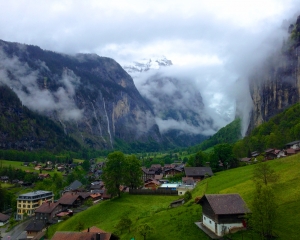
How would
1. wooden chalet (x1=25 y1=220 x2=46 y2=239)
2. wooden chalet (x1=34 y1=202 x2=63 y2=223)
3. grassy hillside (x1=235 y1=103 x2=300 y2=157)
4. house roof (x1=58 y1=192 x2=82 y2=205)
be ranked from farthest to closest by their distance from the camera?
grassy hillside (x1=235 y1=103 x2=300 y2=157) → house roof (x1=58 y1=192 x2=82 y2=205) → wooden chalet (x1=34 y1=202 x2=63 y2=223) → wooden chalet (x1=25 y1=220 x2=46 y2=239)

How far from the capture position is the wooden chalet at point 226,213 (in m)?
35.7

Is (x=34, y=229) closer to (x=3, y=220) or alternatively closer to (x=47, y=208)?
(x=47, y=208)

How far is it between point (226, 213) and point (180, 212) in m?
11.9

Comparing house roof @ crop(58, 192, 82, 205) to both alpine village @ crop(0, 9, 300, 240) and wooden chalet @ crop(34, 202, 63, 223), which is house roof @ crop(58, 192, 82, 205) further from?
wooden chalet @ crop(34, 202, 63, 223)

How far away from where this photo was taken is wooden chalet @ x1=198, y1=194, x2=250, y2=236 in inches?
1406

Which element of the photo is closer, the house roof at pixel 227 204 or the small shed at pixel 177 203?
the house roof at pixel 227 204

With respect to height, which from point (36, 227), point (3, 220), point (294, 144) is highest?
point (294, 144)

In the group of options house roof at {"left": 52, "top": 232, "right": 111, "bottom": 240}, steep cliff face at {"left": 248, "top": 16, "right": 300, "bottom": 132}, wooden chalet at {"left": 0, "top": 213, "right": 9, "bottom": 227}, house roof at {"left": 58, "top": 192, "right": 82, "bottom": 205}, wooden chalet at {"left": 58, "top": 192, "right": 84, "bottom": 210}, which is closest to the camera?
house roof at {"left": 52, "top": 232, "right": 111, "bottom": 240}

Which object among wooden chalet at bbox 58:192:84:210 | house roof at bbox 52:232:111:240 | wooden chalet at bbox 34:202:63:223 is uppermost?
house roof at bbox 52:232:111:240

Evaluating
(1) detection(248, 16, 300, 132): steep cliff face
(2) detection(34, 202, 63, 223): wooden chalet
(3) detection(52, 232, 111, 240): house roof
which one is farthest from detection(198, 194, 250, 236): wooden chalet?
(1) detection(248, 16, 300, 132): steep cliff face

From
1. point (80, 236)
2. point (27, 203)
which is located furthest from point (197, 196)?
point (27, 203)

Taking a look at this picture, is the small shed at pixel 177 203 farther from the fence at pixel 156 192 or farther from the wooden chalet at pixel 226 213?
the wooden chalet at pixel 226 213

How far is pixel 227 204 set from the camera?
3691 cm

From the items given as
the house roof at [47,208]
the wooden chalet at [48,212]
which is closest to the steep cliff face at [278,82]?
the wooden chalet at [48,212]
